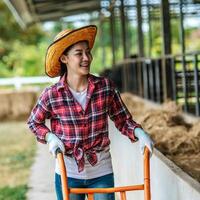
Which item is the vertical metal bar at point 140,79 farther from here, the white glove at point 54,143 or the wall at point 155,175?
the white glove at point 54,143

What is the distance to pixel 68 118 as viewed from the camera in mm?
3262

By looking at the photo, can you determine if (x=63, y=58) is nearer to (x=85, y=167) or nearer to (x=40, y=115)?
(x=40, y=115)

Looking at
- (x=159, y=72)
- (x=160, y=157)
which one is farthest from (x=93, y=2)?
(x=160, y=157)

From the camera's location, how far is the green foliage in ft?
22.2

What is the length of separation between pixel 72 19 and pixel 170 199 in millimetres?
22062

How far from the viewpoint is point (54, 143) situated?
3.07 m

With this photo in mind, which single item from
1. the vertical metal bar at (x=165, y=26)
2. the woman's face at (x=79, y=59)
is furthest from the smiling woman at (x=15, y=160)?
the woman's face at (x=79, y=59)

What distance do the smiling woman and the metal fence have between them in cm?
235

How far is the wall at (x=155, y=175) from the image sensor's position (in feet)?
11.0

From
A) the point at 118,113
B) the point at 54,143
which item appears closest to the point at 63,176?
the point at 54,143

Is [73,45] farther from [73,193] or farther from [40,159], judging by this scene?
[40,159]

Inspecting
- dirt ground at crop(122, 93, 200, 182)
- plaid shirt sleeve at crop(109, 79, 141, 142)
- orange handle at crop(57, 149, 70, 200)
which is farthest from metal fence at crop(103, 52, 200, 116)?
orange handle at crop(57, 149, 70, 200)

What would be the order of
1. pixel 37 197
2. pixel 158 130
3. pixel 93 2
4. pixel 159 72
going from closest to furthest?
pixel 158 130
pixel 37 197
pixel 159 72
pixel 93 2

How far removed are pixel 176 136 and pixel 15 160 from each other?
15.1 feet
